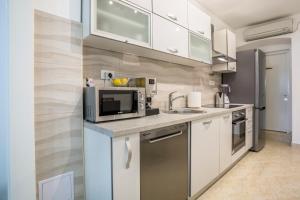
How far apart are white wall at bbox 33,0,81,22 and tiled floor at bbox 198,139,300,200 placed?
2.04 m

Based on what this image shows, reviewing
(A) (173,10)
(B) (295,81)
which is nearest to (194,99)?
(A) (173,10)

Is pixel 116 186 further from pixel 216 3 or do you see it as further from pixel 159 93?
pixel 216 3

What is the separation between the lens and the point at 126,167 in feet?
3.72

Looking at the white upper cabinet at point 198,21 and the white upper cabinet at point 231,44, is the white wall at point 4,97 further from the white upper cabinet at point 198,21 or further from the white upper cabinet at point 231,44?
the white upper cabinet at point 231,44

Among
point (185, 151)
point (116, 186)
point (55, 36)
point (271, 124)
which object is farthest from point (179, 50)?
point (271, 124)

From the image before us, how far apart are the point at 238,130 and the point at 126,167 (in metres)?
2.08

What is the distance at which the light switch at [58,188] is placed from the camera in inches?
49.3

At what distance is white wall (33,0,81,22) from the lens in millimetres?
1232

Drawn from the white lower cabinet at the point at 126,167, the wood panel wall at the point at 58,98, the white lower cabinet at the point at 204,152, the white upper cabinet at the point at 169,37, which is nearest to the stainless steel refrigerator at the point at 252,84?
the white lower cabinet at the point at 204,152

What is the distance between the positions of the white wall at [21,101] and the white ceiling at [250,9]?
2630mm

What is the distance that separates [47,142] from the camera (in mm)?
1257

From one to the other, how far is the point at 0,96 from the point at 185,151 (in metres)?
1.49

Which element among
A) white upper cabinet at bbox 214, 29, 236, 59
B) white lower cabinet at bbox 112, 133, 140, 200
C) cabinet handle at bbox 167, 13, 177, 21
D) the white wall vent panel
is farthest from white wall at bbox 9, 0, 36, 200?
the white wall vent panel

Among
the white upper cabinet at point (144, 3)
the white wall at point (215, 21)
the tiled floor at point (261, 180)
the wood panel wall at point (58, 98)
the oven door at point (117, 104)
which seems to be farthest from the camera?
the white wall at point (215, 21)
